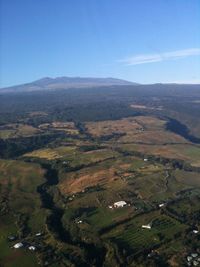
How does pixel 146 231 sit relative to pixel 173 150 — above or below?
above

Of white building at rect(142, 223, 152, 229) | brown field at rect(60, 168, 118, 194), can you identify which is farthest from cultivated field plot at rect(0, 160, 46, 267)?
white building at rect(142, 223, 152, 229)

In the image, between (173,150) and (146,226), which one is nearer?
(146,226)

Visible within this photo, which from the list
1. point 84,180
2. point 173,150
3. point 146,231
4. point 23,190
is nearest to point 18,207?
point 23,190

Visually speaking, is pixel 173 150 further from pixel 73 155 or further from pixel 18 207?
pixel 18 207

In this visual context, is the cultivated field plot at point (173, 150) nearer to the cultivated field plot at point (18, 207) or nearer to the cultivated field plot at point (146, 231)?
the cultivated field plot at point (18, 207)

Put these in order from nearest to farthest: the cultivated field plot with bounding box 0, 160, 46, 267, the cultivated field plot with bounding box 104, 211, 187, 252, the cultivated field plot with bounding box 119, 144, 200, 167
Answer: the cultivated field plot with bounding box 0, 160, 46, 267
the cultivated field plot with bounding box 104, 211, 187, 252
the cultivated field plot with bounding box 119, 144, 200, 167

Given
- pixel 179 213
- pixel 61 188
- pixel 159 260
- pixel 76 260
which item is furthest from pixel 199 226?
pixel 61 188

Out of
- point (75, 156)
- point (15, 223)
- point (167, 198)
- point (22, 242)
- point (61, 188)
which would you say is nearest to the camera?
point (22, 242)

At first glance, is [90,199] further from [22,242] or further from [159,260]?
[159,260]

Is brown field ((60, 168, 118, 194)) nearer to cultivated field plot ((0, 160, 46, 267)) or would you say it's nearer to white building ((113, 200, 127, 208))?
cultivated field plot ((0, 160, 46, 267))

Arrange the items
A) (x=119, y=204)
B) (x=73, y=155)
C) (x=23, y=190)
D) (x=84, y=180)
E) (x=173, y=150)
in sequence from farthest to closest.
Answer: (x=173, y=150) → (x=73, y=155) → (x=84, y=180) → (x=23, y=190) → (x=119, y=204)

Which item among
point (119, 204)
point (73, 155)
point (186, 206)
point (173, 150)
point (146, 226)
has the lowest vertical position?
point (173, 150)
